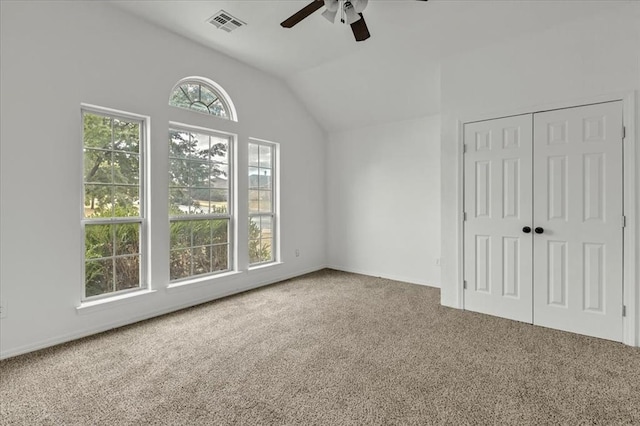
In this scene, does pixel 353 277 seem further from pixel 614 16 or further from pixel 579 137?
pixel 614 16

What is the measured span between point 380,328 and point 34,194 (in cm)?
330

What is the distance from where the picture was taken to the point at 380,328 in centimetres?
305

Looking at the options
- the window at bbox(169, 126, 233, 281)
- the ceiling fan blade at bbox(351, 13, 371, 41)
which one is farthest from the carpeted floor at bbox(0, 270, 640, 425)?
the ceiling fan blade at bbox(351, 13, 371, 41)

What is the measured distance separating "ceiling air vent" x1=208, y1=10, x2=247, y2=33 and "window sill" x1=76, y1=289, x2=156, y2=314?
2.96 m

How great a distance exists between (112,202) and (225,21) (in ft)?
7.29

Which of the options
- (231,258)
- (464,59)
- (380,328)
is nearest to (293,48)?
(464,59)

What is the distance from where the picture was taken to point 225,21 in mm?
3264

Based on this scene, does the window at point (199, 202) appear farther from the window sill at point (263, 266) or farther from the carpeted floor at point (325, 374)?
the carpeted floor at point (325, 374)

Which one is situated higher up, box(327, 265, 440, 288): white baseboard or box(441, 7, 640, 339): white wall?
box(441, 7, 640, 339): white wall

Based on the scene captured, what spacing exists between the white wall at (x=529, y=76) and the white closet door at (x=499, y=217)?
0.14 meters

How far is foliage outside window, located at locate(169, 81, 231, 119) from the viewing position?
147 inches

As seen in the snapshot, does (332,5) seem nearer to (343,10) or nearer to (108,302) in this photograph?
(343,10)

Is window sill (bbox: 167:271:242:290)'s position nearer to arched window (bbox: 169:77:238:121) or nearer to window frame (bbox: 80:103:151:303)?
window frame (bbox: 80:103:151:303)

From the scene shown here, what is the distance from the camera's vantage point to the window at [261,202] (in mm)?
4637
